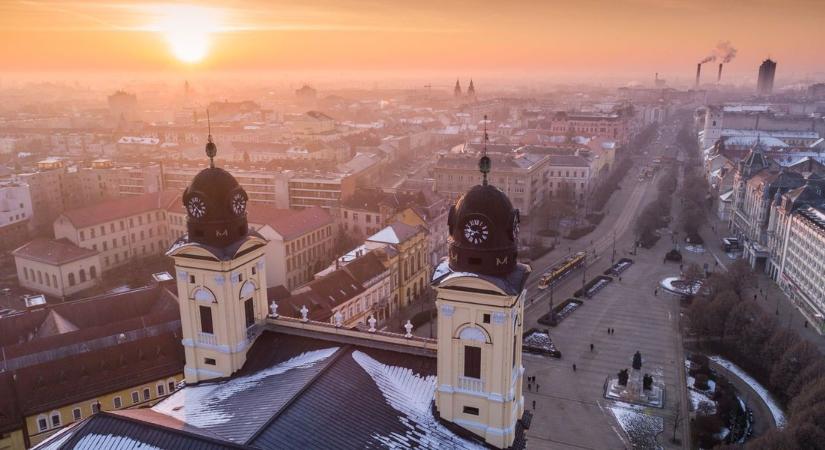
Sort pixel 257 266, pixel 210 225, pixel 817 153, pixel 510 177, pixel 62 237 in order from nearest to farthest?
pixel 210 225 < pixel 257 266 < pixel 62 237 < pixel 510 177 < pixel 817 153

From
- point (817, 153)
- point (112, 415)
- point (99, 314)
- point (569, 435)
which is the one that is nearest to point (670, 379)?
point (569, 435)

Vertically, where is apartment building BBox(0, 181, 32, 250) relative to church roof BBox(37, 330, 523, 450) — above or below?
below

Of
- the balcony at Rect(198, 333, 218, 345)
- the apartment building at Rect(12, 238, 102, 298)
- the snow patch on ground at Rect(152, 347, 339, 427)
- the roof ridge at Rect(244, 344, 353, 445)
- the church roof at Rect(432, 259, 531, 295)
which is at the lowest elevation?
the apartment building at Rect(12, 238, 102, 298)

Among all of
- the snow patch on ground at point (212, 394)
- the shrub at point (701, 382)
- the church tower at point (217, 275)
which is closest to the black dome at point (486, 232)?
the snow patch on ground at point (212, 394)

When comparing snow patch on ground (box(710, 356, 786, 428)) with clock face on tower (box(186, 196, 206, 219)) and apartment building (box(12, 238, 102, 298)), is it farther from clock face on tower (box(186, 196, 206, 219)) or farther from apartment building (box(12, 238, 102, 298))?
apartment building (box(12, 238, 102, 298))

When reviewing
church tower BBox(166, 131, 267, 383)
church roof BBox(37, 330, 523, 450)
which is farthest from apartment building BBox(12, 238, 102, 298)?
church roof BBox(37, 330, 523, 450)

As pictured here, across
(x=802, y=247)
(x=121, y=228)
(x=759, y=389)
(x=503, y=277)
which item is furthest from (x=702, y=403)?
(x=121, y=228)

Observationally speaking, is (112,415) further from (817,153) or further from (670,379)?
(817,153)

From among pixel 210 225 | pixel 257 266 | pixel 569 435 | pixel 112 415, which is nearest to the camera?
pixel 112 415
